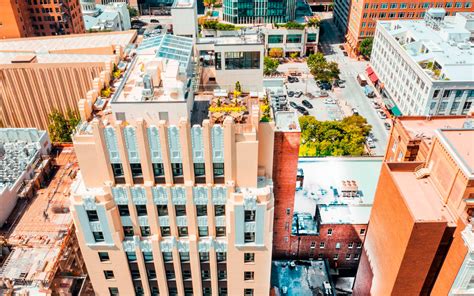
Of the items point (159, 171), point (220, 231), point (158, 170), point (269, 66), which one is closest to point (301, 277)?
point (220, 231)

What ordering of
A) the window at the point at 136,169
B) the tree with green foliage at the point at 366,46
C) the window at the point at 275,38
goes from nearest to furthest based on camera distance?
the window at the point at 136,169 < the tree with green foliage at the point at 366,46 < the window at the point at 275,38

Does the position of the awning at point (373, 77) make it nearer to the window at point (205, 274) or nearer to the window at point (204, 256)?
the window at point (205, 274)

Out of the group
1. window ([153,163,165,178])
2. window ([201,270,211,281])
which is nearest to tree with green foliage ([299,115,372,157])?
window ([201,270,211,281])

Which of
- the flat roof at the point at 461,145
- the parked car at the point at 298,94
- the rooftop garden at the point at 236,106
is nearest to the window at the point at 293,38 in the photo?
the parked car at the point at 298,94

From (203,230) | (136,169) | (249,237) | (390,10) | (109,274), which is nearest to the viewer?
(136,169)

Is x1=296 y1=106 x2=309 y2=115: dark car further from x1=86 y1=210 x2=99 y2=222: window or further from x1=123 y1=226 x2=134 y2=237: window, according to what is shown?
x1=86 y1=210 x2=99 y2=222: window

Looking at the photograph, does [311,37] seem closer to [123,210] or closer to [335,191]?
[335,191]

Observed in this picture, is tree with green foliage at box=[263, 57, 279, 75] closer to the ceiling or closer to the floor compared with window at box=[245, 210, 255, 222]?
closer to the floor
